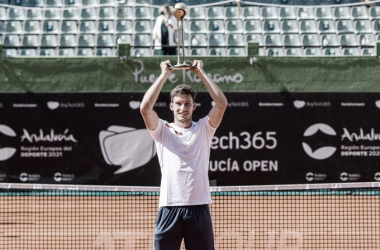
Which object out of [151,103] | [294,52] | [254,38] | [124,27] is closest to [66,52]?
[124,27]

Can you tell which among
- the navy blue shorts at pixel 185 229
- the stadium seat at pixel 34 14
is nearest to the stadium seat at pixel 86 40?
the stadium seat at pixel 34 14

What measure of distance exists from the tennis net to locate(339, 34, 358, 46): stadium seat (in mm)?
4539

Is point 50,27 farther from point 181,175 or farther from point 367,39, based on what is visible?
point 181,175

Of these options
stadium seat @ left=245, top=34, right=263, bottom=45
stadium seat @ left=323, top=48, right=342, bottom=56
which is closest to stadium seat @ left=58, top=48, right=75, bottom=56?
stadium seat @ left=245, top=34, right=263, bottom=45

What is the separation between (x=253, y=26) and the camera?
22312 mm

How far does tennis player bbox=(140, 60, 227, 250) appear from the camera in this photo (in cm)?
621

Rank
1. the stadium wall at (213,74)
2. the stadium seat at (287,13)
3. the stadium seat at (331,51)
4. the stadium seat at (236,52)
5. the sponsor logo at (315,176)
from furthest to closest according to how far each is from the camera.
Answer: the stadium seat at (287,13) < the stadium seat at (331,51) < the stadium seat at (236,52) < the sponsor logo at (315,176) < the stadium wall at (213,74)

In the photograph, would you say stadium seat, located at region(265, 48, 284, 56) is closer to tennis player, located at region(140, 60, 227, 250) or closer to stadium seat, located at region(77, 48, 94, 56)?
stadium seat, located at region(77, 48, 94, 56)

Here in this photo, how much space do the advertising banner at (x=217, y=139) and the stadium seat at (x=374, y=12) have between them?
4383 mm

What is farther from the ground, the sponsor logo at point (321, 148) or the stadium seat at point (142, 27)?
the stadium seat at point (142, 27)

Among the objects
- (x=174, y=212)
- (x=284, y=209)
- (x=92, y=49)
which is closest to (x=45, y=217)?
(x=284, y=209)

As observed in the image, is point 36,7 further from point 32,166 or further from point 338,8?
point 338,8

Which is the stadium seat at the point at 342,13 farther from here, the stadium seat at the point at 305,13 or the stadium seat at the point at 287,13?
the stadium seat at the point at 287,13

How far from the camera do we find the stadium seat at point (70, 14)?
22344mm
